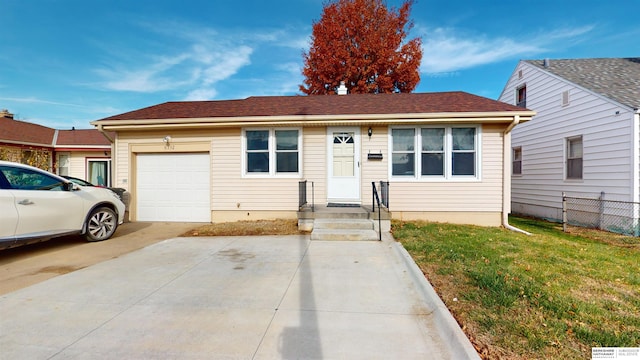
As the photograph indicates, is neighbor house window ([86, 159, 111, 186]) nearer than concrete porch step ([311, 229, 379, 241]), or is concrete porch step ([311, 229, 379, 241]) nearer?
concrete porch step ([311, 229, 379, 241])

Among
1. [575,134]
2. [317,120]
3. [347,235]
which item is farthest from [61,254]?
[575,134]

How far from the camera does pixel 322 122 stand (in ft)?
25.4

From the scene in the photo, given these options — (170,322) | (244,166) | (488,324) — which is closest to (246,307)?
(170,322)

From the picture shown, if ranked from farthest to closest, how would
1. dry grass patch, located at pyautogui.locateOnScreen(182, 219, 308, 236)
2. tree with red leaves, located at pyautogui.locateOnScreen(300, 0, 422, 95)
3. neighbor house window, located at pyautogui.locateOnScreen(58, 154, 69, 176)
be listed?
tree with red leaves, located at pyautogui.locateOnScreen(300, 0, 422, 95), neighbor house window, located at pyautogui.locateOnScreen(58, 154, 69, 176), dry grass patch, located at pyautogui.locateOnScreen(182, 219, 308, 236)

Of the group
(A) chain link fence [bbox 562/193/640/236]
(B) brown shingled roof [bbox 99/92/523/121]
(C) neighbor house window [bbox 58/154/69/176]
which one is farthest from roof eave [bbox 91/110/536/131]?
(C) neighbor house window [bbox 58/154/69/176]

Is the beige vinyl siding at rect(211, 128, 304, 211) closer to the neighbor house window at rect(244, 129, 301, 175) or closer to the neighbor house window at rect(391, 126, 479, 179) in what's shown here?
the neighbor house window at rect(244, 129, 301, 175)

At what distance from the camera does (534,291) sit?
325 cm

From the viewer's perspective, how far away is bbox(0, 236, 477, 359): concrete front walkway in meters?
2.35

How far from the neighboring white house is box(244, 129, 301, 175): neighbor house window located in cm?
891

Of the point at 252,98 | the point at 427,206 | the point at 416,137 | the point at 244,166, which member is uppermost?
the point at 252,98

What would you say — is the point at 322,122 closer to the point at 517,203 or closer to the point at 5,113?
the point at 517,203

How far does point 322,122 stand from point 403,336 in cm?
600

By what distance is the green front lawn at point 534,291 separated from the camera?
2.37 meters

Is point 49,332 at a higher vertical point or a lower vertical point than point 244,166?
lower
